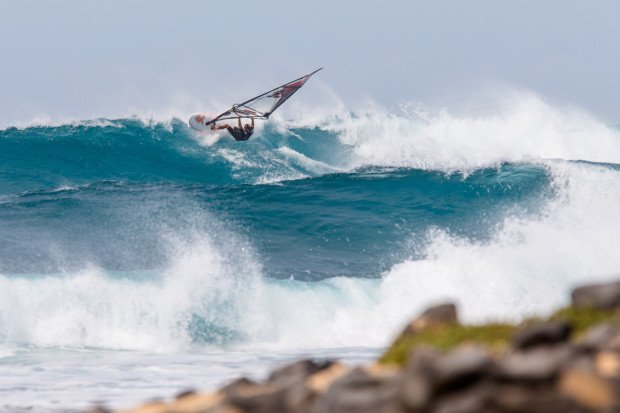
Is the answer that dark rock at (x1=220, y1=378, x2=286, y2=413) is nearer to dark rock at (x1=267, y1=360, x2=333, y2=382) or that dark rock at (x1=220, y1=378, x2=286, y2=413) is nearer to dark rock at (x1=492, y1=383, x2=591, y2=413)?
dark rock at (x1=267, y1=360, x2=333, y2=382)

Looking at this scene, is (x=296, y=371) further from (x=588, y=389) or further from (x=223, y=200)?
(x=223, y=200)

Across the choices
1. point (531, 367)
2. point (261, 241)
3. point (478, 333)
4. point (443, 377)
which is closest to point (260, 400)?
point (443, 377)

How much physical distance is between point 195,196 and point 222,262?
10.9m

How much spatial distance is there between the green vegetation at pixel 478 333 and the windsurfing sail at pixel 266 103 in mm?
21686

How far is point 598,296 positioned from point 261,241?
67.3ft

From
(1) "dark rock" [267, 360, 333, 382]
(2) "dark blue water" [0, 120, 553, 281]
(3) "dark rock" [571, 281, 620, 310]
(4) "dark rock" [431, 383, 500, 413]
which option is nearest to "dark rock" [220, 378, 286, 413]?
(1) "dark rock" [267, 360, 333, 382]

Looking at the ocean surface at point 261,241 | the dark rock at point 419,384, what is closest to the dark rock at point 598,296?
the dark rock at point 419,384

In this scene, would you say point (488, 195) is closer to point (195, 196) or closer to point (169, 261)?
point (195, 196)

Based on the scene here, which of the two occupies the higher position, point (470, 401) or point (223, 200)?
point (223, 200)

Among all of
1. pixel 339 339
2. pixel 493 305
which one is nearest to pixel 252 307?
pixel 339 339

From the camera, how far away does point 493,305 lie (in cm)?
2131

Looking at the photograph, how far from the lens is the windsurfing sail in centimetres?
3141

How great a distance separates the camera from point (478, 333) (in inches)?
381

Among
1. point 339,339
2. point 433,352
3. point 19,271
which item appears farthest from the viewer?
point 19,271
